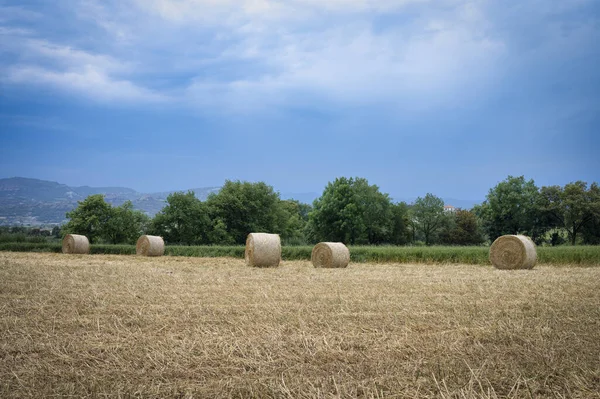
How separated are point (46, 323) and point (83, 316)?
0.56 meters

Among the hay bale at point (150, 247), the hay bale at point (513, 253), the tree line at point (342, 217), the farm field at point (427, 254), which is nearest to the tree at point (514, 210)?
the tree line at point (342, 217)

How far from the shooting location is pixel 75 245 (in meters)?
31.5

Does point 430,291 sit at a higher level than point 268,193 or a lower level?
lower

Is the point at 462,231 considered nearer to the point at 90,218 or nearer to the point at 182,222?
the point at 182,222

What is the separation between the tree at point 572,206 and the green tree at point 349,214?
667 inches

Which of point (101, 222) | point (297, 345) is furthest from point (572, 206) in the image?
point (297, 345)

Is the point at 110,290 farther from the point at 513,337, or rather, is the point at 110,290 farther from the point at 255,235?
the point at 255,235

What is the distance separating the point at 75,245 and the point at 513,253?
25874mm

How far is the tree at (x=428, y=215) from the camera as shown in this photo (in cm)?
6606

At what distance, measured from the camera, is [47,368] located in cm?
458

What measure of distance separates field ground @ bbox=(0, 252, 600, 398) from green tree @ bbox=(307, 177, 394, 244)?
140 ft

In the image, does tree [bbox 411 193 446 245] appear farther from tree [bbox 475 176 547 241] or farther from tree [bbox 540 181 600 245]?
tree [bbox 540 181 600 245]

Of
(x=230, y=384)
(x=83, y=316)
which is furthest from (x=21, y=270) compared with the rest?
(x=230, y=384)

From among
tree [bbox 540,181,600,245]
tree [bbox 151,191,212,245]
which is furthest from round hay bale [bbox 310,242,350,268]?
tree [bbox 540,181,600,245]
